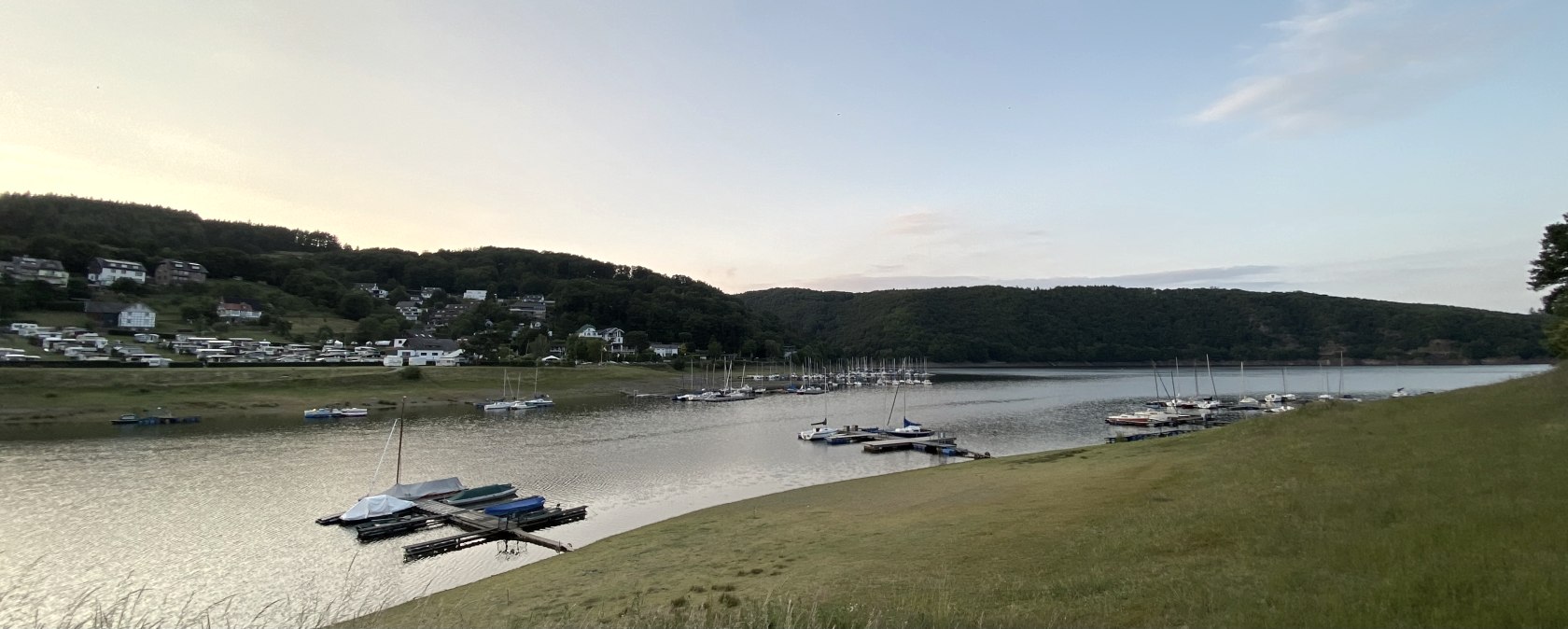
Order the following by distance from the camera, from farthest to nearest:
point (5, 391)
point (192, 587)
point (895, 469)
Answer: point (5, 391) < point (895, 469) < point (192, 587)

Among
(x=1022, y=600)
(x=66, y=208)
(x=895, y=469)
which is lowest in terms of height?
(x=895, y=469)

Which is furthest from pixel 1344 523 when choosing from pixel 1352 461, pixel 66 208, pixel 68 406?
pixel 66 208

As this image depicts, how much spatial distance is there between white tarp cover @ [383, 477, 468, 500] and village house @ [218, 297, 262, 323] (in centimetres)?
9032

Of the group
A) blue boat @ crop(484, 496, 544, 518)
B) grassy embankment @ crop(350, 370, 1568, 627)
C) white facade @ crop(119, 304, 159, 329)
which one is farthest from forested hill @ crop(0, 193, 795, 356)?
grassy embankment @ crop(350, 370, 1568, 627)

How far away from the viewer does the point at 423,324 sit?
11931 cm

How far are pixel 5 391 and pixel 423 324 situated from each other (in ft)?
239

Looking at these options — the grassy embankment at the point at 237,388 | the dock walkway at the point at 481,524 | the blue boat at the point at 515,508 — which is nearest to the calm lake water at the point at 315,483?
the dock walkway at the point at 481,524

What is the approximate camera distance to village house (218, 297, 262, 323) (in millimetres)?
95100

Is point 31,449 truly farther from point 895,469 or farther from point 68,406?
point 895,469

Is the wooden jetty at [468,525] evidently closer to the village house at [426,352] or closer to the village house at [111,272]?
the village house at [426,352]

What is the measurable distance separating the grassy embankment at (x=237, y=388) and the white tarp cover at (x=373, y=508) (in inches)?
1554

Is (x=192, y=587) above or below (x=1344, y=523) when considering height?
below

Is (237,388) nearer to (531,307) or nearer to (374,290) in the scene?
(531,307)

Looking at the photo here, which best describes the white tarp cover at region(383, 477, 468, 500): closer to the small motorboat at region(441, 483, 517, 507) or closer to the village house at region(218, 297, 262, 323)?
the small motorboat at region(441, 483, 517, 507)
